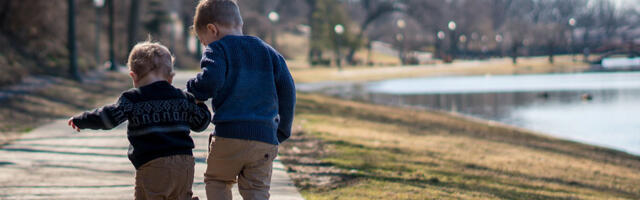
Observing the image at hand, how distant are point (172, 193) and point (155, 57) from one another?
76 cm

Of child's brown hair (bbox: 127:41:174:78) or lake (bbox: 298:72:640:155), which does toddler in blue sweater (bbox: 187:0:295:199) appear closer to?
child's brown hair (bbox: 127:41:174:78)

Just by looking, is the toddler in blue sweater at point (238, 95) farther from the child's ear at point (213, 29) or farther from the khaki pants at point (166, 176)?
the khaki pants at point (166, 176)

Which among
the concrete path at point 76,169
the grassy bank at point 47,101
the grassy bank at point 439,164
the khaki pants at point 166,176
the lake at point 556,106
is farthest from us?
the lake at point 556,106

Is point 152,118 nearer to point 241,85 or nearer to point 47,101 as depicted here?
point 241,85

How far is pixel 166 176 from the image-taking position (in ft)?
12.8

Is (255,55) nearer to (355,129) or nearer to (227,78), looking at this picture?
(227,78)

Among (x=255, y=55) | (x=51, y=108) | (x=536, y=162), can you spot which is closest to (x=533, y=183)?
(x=536, y=162)

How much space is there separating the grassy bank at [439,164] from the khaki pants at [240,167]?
2023mm

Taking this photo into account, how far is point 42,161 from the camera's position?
7.98 meters

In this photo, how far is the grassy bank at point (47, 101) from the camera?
12578mm

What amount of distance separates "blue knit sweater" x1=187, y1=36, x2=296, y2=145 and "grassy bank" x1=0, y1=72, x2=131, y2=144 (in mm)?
7314

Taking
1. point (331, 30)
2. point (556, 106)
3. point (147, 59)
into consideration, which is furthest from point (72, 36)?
point (331, 30)

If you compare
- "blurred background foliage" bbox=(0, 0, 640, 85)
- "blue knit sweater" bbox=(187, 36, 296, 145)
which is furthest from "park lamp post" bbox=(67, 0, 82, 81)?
"blue knit sweater" bbox=(187, 36, 296, 145)

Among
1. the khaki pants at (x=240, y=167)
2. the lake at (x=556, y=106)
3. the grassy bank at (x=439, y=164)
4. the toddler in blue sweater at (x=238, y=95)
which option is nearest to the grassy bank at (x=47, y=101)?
the grassy bank at (x=439, y=164)
